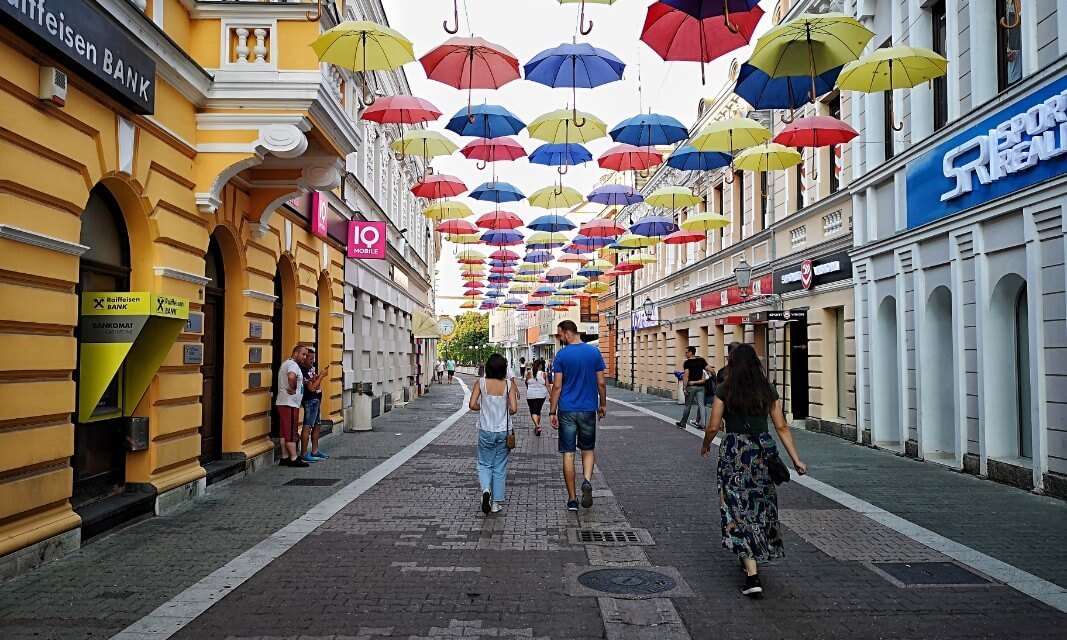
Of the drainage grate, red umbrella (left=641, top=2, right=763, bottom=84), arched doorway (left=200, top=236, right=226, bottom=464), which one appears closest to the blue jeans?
the drainage grate

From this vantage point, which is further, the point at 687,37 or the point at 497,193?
the point at 497,193

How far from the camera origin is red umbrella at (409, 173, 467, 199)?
58.4ft

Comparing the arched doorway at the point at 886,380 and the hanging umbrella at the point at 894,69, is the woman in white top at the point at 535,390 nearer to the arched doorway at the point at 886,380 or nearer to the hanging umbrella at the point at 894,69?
the arched doorway at the point at 886,380

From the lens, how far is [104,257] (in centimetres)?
758

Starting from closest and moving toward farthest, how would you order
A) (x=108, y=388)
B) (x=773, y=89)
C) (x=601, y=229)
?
(x=108, y=388), (x=773, y=89), (x=601, y=229)

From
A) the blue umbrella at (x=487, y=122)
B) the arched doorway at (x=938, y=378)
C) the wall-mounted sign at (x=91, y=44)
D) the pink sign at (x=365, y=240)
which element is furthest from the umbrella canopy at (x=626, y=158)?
the wall-mounted sign at (x=91, y=44)

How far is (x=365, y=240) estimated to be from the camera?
1705 centimetres

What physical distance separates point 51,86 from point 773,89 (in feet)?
28.3

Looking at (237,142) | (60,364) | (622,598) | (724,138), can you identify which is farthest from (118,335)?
(724,138)

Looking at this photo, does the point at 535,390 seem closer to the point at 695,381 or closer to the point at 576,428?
the point at 695,381

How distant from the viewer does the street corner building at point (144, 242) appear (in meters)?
5.93

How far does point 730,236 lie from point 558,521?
1848 cm

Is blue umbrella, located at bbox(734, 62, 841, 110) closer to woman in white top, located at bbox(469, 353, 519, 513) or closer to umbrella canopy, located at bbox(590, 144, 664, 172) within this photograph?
umbrella canopy, located at bbox(590, 144, 664, 172)

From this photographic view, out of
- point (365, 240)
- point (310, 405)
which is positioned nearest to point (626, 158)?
point (365, 240)
